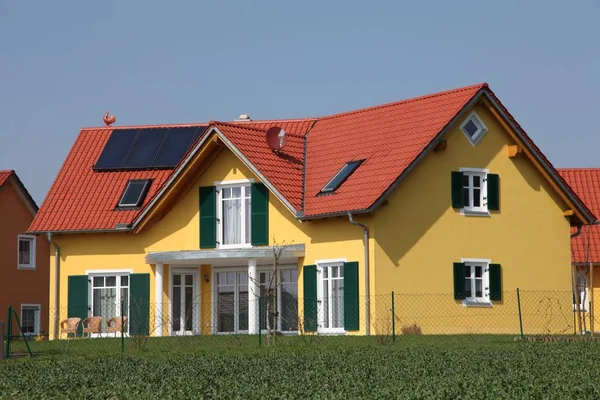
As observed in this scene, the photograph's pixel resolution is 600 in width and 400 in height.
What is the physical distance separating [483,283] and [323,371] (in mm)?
14200

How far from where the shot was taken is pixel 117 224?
36.0 metres

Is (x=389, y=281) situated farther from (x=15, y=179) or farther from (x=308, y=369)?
(x=15, y=179)

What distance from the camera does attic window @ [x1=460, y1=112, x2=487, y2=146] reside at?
33.6 m

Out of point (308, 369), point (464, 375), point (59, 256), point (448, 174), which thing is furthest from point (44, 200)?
point (464, 375)

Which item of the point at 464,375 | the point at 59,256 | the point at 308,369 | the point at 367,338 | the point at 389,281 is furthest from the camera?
the point at 59,256

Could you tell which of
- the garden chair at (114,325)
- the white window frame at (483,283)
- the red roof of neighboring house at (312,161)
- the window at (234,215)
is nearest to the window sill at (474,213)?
the white window frame at (483,283)

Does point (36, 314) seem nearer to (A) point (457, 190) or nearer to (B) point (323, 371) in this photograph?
(A) point (457, 190)

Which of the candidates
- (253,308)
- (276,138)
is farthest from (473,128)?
(253,308)

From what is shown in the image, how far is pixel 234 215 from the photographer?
115ft

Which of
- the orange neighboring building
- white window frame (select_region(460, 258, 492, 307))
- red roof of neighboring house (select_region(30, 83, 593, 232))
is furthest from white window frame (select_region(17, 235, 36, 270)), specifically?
white window frame (select_region(460, 258, 492, 307))

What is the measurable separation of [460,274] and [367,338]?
4.82 metres

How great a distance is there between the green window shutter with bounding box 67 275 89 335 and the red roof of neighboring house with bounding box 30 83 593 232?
1.59 meters

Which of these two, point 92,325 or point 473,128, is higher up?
point 473,128

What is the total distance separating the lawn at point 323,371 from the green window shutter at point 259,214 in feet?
22.7
